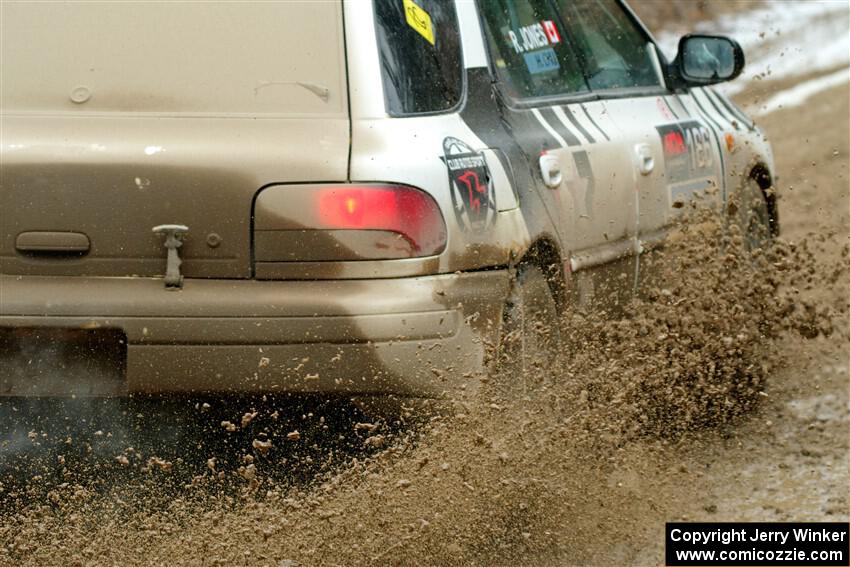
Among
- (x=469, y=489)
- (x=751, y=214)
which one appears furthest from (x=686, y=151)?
(x=469, y=489)

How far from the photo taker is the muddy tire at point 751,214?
6.44 metres

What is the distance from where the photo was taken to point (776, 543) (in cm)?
444

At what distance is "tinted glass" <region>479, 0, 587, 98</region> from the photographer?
4.97 metres

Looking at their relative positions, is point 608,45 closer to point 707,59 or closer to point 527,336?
point 707,59

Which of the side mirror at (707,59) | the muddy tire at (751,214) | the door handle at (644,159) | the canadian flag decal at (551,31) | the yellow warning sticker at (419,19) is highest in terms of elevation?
the yellow warning sticker at (419,19)

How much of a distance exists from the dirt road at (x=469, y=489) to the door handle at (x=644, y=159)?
61cm

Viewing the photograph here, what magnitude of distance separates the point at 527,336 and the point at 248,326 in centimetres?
97

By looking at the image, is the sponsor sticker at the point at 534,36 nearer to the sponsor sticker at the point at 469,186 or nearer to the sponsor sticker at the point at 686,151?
the sponsor sticker at the point at 686,151

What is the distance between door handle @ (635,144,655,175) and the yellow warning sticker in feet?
4.38

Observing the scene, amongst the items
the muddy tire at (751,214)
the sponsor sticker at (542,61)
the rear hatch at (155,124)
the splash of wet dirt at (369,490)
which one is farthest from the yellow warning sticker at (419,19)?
the muddy tire at (751,214)

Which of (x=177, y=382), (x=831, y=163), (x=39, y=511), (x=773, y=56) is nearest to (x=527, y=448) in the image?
(x=177, y=382)

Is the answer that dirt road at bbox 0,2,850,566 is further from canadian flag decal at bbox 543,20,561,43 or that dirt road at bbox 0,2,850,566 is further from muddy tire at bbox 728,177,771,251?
muddy tire at bbox 728,177,771,251

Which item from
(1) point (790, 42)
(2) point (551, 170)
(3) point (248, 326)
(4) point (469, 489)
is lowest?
(1) point (790, 42)

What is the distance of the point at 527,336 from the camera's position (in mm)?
4598
